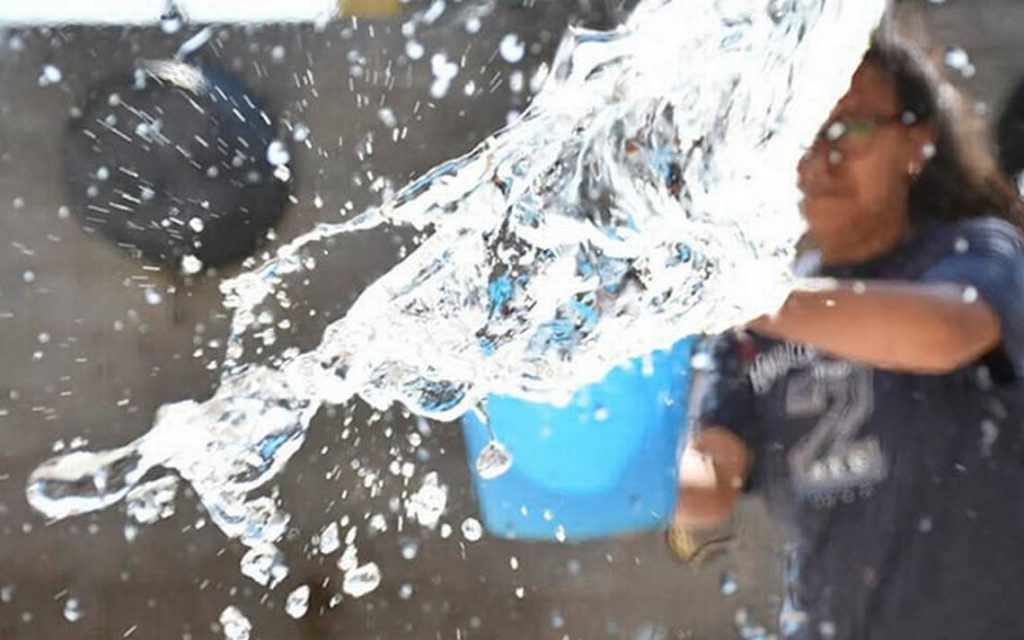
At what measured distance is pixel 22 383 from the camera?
1445 millimetres

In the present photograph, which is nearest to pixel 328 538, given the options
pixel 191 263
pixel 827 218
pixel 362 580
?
pixel 362 580

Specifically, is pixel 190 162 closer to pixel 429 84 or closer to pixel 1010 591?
pixel 429 84

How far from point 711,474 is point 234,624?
0.59 metres

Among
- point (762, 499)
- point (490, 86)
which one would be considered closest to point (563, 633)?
point (762, 499)

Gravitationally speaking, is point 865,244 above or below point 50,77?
below

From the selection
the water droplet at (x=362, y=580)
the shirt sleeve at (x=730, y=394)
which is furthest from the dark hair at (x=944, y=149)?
the water droplet at (x=362, y=580)

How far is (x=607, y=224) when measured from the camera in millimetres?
1086

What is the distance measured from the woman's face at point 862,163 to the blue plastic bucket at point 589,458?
0.28m

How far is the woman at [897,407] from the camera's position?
0.95m

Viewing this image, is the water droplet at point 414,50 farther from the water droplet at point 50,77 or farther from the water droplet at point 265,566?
the water droplet at point 265,566

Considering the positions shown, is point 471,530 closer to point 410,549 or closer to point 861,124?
point 410,549

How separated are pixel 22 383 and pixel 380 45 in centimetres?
52

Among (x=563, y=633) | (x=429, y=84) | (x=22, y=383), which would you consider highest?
(x=429, y=84)

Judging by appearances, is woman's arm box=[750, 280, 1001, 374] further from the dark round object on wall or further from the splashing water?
the dark round object on wall
